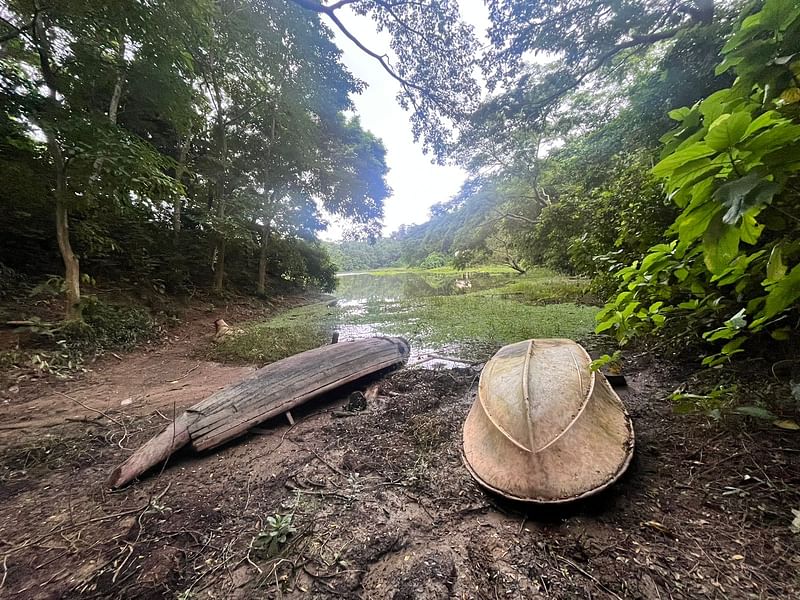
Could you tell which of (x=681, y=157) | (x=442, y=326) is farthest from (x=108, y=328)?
(x=681, y=157)

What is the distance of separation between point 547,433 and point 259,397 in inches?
88.1

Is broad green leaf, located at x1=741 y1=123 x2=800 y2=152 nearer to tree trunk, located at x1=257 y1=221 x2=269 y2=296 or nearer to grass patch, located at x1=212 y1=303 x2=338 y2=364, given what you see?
grass patch, located at x1=212 y1=303 x2=338 y2=364

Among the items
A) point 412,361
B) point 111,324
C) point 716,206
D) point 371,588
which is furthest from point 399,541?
point 111,324

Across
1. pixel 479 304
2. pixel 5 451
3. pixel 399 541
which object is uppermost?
pixel 5 451

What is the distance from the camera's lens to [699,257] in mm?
1149

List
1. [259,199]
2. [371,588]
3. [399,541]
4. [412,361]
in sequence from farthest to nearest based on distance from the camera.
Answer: [259,199] < [412,361] < [399,541] < [371,588]

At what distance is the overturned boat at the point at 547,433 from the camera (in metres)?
1.32

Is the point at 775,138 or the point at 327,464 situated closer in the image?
the point at 775,138

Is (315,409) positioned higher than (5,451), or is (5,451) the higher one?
(5,451)

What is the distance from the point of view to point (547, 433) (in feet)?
4.75

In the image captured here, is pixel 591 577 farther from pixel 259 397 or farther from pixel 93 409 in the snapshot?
pixel 93 409

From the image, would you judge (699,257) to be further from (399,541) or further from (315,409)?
(315,409)

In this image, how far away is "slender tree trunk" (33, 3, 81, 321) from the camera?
11.2ft

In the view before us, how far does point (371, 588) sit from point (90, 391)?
12.4 feet
